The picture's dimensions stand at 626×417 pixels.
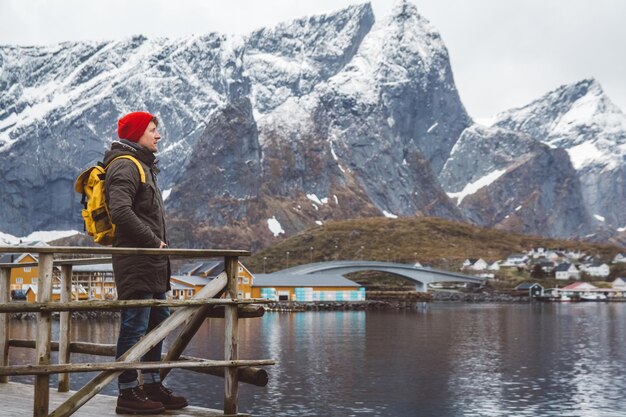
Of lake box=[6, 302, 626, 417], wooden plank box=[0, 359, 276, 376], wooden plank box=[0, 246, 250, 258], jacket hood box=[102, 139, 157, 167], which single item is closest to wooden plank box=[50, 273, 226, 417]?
wooden plank box=[0, 359, 276, 376]

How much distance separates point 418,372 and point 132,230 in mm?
41576

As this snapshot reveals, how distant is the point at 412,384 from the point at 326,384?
4539mm

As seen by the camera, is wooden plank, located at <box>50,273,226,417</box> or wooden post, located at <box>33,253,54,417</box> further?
wooden post, located at <box>33,253,54,417</box>

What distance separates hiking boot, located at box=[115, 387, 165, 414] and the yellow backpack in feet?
6.24

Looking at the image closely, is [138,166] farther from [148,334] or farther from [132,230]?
[148,334]

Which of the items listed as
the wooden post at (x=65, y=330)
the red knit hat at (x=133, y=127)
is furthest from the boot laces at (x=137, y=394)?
the red knit hat at (x=133, y=127)

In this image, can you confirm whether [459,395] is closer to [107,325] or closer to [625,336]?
[625,336]

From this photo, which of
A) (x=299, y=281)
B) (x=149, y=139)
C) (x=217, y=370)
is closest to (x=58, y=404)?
(x=217, y=370)

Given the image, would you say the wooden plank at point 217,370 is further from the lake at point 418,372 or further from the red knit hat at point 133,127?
the lake at point 418,372

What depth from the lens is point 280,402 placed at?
3691 cm

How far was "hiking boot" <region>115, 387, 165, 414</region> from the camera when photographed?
1023 cm

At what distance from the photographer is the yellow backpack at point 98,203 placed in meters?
10.6

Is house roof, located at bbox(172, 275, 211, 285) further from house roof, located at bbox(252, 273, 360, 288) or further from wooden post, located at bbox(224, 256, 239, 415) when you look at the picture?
wooden post, located at bbox(224, 256, 239, 415)

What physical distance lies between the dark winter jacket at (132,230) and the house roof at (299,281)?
149700 millimetres
